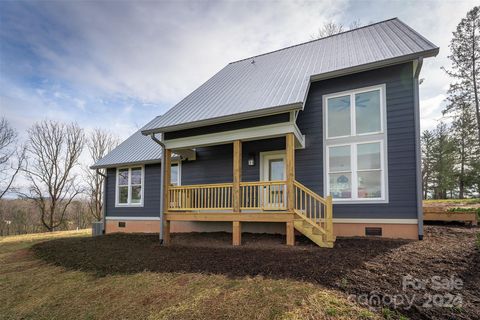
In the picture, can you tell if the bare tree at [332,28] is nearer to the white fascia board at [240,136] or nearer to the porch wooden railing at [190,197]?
the white fascia board at [240,136]

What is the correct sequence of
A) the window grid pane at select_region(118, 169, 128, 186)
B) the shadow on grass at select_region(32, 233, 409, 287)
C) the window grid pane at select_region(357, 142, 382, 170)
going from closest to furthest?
the shadow on grass at select_region(32, 233, 409, 287) → the window grid pane at select_region(357, 142, 382, 170) → the window grid pane at select_region(118, 169, 128, 186)

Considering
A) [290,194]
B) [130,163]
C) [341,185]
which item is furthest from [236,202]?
[130,163]

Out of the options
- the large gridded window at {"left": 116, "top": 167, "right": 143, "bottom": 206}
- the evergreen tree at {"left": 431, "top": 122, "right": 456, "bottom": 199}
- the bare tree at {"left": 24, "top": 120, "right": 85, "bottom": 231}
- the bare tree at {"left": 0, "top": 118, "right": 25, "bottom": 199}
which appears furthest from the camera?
the evergreen tree at {"left": 431, "top": 122, "right": 456, "bottom": 199}

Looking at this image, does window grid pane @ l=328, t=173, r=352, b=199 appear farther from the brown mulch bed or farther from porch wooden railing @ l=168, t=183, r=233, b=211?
porch wooden railing @ l=168, t=183, r=233, b=211

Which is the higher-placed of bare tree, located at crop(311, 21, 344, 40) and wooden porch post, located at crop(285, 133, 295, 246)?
bare tree, located at crop(311, 21, 344, 40)

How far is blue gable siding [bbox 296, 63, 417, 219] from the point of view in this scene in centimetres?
660

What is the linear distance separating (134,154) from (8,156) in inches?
591

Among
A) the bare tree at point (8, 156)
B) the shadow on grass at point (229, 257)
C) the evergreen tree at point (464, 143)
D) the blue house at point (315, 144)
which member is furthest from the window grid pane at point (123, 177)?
the evergreen tree at point (464, 143)

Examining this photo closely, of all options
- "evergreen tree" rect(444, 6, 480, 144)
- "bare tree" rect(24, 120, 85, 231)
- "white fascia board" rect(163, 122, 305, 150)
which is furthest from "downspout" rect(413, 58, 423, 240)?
"bare tree" rect(24, 120, 85, 231)

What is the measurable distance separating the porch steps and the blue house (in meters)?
0.02

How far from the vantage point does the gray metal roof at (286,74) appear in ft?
22.2

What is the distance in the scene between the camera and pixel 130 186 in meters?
11.5

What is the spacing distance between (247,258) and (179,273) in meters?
1.41

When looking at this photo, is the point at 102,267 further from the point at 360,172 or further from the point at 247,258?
the point at 360,172
